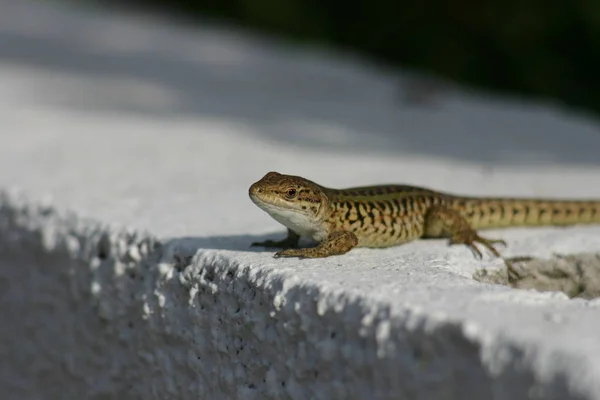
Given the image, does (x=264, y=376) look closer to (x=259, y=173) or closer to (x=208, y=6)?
(x=259, y=173)

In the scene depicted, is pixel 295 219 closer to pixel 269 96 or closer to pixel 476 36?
pixel 269 96

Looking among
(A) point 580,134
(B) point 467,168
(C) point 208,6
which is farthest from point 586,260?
(C) point 208,6

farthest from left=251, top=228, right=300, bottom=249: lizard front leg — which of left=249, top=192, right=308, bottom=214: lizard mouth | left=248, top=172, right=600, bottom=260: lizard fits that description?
left=249, top=192, right=308, bottom=214: lizard mouth

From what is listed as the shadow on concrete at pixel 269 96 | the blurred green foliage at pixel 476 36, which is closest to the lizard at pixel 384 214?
the shadow on concrete at pixel 269 96

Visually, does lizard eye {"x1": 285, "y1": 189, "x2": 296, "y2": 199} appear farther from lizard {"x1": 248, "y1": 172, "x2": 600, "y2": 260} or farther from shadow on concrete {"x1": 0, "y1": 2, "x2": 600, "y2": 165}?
shadow on concrete {"x1": 0, "y1": 2, "x2": 600, "y2": 165}

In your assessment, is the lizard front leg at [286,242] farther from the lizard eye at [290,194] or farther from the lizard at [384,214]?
the lizard eye at [290,194]
